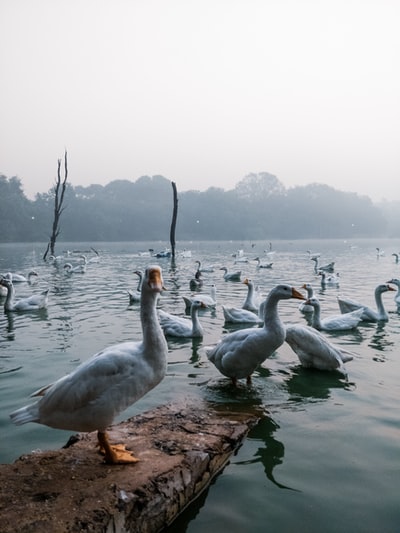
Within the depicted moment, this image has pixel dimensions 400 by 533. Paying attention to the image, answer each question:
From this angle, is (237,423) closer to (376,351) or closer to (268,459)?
(268,459)

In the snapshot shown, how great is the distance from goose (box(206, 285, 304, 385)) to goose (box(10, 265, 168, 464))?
2.39 metres

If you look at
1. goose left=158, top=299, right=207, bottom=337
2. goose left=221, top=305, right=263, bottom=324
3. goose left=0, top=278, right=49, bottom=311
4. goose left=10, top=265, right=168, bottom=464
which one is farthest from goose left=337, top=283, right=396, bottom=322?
goose left=0, top=278, right=49, bottom=311

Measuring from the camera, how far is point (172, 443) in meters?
4.10

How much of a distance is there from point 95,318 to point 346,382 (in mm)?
7125

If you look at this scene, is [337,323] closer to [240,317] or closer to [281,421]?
[240,317]

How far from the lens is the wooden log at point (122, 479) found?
118 inches

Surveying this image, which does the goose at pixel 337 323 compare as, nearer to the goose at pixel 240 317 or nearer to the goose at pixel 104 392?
the goose at pixel 240 317

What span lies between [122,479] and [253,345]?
9.71 feet

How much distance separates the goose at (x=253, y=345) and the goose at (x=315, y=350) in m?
0.94

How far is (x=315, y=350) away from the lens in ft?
22.9

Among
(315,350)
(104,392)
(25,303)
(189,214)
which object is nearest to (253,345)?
(315,350)

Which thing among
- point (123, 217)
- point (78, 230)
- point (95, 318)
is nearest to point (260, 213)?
point (123, 217)

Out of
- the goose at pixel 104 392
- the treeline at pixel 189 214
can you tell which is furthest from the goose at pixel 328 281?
the treeline at pixel 189 214

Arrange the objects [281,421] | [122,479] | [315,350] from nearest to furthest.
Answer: [122,479]
[281,421]
[315,350]
